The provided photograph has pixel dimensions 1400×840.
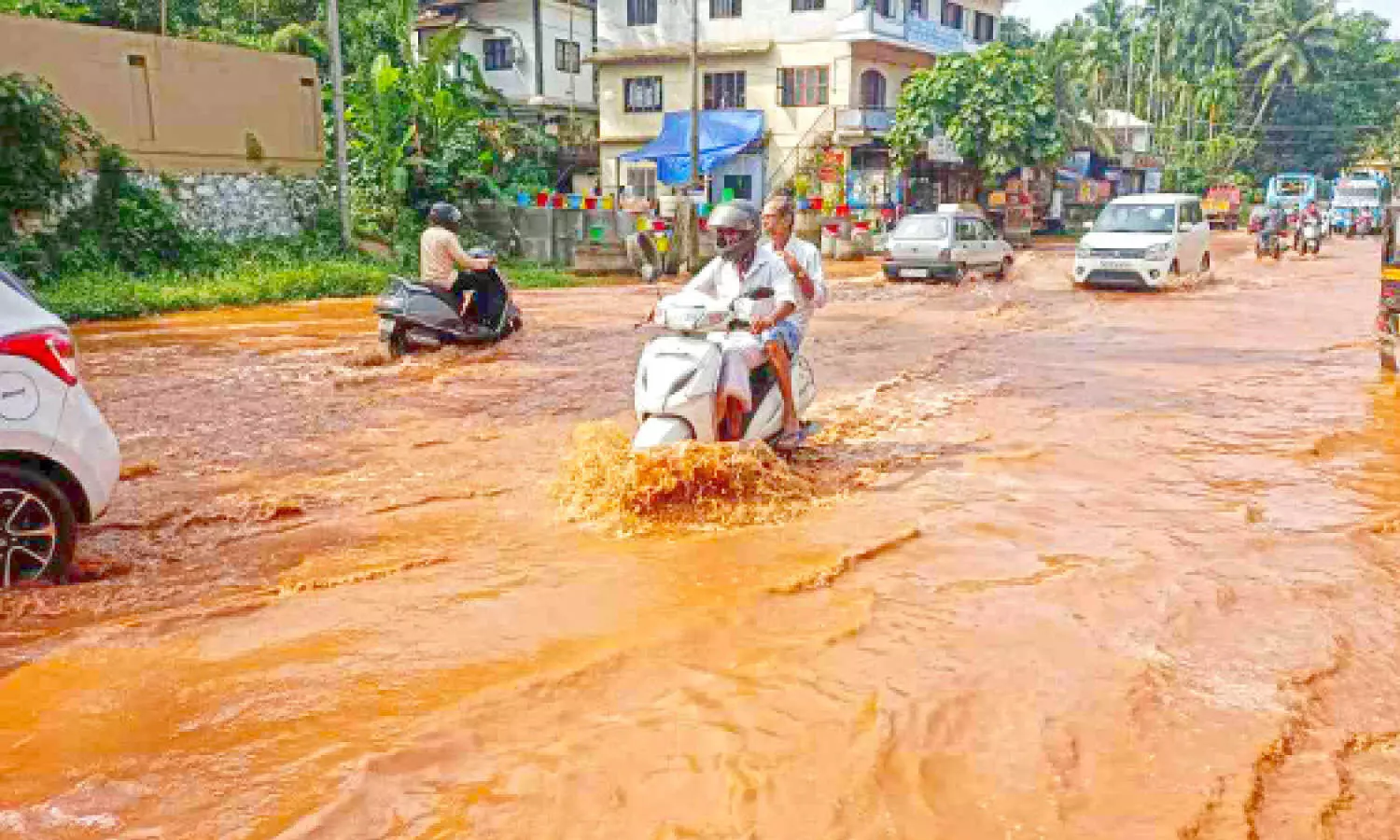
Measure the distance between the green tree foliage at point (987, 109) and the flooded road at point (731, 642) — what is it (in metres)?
27.0

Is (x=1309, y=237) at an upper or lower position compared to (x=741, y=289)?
lower

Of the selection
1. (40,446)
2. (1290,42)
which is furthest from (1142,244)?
(1290,42)

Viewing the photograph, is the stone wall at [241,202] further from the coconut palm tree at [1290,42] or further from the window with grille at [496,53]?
the coconut palm tree at [1290,42]

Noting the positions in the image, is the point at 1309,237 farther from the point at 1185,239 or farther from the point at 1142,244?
the point at 1142,244

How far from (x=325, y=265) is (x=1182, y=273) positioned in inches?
620

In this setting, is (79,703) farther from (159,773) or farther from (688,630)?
(688,630)

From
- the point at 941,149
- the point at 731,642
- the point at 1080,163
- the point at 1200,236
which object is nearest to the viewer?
the point at 731,642

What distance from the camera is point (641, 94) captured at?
127 ft

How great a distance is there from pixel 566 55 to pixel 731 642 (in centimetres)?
3905

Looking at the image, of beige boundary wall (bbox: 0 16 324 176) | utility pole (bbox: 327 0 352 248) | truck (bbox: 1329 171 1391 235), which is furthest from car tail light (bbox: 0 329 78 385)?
truck (bbox: 1329 171 1391 235)

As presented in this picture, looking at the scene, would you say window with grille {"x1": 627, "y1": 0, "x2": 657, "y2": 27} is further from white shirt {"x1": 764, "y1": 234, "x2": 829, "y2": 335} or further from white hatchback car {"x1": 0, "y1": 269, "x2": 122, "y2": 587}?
white hatchback car {"x1": 0, "y1": 269, "x2": 122, "y2": 587}

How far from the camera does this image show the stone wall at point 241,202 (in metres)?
19.3

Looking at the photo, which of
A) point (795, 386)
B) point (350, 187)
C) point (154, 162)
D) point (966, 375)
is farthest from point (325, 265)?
point (795, 386)

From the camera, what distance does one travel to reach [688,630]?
14.5ft
